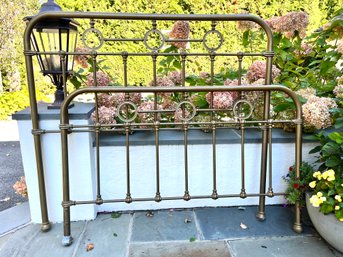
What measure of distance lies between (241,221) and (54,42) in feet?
4.69

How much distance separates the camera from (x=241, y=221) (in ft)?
5.17

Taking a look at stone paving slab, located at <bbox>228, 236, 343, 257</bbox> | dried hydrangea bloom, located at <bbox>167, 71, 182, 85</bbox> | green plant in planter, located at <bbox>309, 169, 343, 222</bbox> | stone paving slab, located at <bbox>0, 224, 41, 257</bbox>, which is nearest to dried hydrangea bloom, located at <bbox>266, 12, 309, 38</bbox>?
A: dried hydrangea bloom, located at <bbox>167, 71, 182, 85</bbox>

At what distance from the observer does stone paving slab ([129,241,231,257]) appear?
1.31 meters

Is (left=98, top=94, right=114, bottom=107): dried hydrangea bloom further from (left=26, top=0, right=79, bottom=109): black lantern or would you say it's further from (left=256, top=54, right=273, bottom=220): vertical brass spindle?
(left=256, top=54, right=273, bottom=220): vertical brass spindle

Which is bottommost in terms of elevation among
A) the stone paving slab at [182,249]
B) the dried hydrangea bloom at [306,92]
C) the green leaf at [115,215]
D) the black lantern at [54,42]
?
the stone paving slab at [182,249]

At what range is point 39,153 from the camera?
142 centimetres

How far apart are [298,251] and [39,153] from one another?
4.58ft

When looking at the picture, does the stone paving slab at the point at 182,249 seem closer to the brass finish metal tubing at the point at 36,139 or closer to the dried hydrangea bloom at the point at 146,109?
the brass finish metal tubing at the point at 36,139

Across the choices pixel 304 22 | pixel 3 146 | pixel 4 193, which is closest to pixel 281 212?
pixel 304 22

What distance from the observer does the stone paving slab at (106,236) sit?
132 cm

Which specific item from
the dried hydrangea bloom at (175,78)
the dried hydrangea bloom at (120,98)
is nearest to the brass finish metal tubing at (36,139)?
the dried hydrangea bloom at (120,98)

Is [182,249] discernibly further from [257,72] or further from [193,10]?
[193,10]

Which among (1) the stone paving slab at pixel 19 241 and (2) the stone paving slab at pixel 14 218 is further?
(2) the stone paving slab at pixel 14 218

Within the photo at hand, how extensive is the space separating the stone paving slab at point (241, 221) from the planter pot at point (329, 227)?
0.17m
